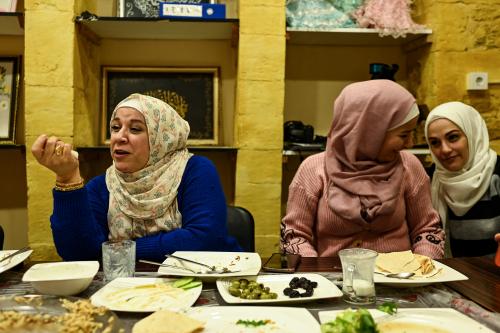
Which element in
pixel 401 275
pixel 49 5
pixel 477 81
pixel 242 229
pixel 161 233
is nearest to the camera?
→ pixel 401 275

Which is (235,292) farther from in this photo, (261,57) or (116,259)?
(261,57)

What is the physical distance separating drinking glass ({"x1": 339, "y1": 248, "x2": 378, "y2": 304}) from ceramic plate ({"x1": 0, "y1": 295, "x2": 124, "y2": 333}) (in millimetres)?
529

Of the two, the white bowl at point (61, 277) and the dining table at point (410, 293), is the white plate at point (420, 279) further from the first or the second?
the white bowl at point (61, 277)

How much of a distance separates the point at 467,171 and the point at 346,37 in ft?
3.54

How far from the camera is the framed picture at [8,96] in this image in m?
2.78

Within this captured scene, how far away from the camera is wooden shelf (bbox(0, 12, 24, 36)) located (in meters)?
2.53

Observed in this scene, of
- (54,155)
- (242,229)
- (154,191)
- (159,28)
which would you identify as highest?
(159,28)

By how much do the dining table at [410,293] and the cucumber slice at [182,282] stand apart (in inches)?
1.7

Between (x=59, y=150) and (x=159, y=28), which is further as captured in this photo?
(x=159, y=28)

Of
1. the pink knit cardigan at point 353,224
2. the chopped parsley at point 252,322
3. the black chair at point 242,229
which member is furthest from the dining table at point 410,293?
the black chair at point 242,229

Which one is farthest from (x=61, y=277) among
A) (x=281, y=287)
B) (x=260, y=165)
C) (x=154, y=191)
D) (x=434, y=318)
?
(x=260, y=165)

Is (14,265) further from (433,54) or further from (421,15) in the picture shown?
(421,15)

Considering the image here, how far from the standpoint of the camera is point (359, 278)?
1.11 meters

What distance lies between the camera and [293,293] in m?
1.10
